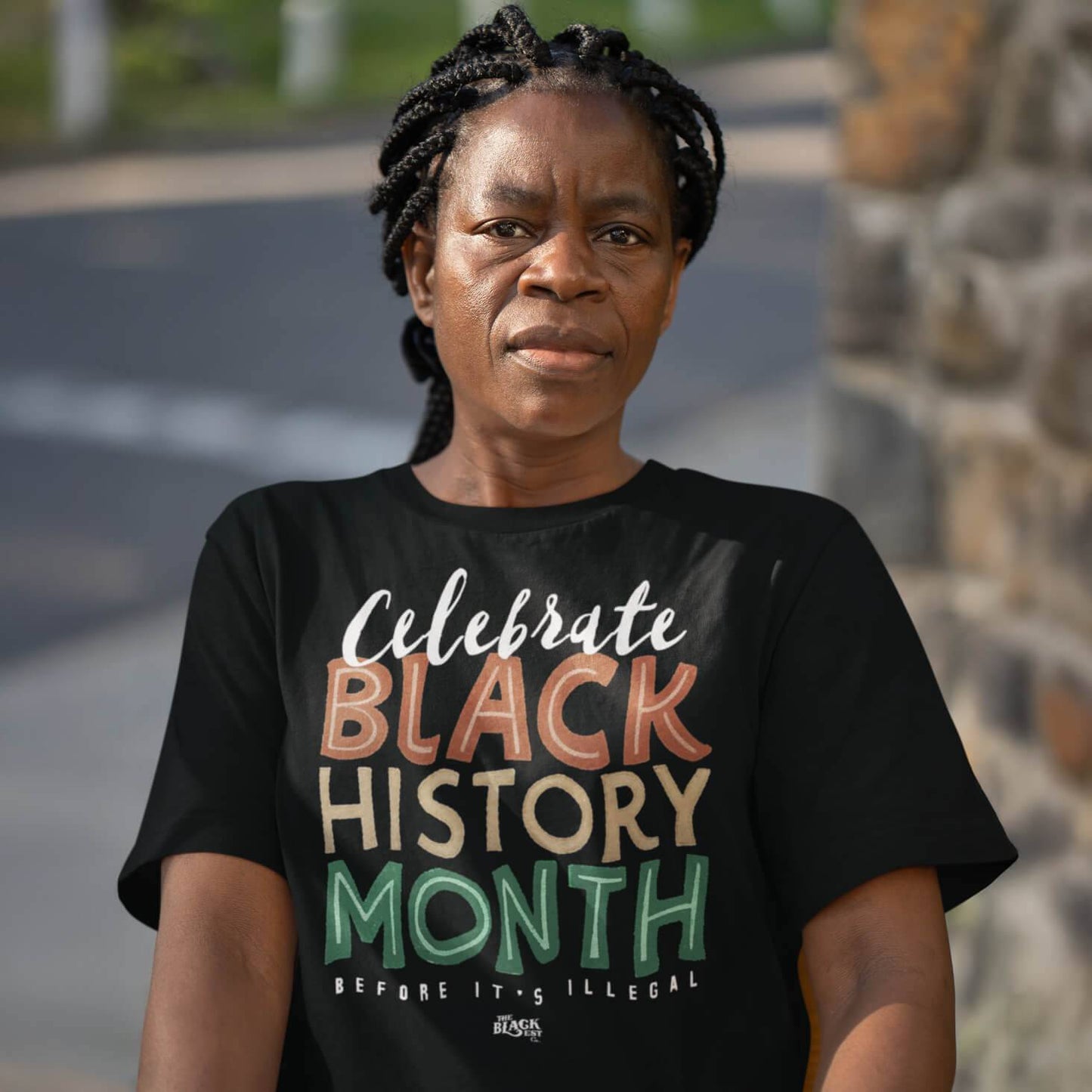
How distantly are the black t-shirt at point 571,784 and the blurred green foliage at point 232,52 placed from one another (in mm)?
11868

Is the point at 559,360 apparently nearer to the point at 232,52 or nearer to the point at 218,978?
the point at 218,978

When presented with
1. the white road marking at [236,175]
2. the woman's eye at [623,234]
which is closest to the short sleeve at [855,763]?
the woman's eye at [623,234]

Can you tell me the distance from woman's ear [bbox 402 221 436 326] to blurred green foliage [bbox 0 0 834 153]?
11566 mm

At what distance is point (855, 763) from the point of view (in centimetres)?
178

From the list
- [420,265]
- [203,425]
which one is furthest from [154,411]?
[420,265]

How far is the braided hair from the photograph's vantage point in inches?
75.3

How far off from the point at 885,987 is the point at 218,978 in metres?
0.63

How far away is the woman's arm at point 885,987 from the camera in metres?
1.71

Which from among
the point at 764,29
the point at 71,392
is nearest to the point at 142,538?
the point at 71,392

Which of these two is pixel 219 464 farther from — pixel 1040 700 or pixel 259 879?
pixel 259 879

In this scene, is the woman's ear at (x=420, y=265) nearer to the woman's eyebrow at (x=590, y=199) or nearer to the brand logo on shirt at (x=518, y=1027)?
the woman's eyebrow at (x=590, y=199)

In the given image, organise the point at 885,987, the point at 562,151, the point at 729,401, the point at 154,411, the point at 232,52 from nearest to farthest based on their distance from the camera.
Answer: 1. the point at 885,987
2. the point at 562,151
3. the point at 729,401
4. the point at 154,411
5. the point at 232,52

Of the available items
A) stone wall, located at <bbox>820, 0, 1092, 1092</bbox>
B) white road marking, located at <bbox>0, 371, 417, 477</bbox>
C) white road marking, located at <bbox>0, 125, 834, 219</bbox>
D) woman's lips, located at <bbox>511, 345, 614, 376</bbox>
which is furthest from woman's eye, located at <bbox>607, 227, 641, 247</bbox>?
white road marking, located at <bbox>0, 125, 834, 219</bbox>

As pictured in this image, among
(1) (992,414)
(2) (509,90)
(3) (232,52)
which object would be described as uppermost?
(3) (232,52)
